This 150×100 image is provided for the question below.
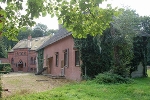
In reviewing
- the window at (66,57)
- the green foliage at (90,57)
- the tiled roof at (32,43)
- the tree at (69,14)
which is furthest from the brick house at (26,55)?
the tree at (69,14)

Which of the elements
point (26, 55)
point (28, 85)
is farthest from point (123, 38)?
point (26, 55)

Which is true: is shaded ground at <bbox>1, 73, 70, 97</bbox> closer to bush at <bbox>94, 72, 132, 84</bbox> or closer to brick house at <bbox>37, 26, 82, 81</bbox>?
brick house at <bbox>37, 26, 82, 81</bbox>

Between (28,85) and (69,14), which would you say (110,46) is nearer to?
(28,85)

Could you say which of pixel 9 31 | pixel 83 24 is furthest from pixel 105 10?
pixel 9 31

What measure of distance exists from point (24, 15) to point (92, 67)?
11.7 m

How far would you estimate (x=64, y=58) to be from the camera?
2214 cm

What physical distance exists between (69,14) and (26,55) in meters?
46.8

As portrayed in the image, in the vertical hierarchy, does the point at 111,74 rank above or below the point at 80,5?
below

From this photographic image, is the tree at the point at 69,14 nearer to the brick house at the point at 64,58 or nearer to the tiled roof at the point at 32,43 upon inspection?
the brick house at the point at 64,58

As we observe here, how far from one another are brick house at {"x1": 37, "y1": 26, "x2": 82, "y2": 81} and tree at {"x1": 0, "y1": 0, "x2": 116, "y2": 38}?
465 inches

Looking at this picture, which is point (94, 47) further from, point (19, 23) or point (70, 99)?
point (19, 23)

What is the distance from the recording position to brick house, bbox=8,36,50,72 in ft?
165

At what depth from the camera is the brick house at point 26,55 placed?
50.4 metres

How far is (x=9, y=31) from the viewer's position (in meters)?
6.57
